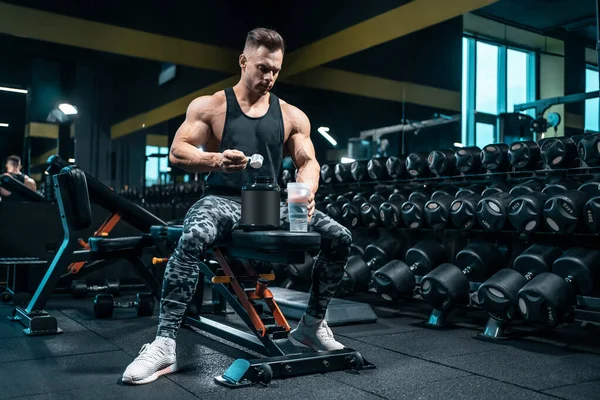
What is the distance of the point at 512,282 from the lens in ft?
8.84

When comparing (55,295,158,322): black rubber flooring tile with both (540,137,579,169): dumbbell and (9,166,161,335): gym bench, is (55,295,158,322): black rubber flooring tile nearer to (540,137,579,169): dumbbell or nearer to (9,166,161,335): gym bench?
(9,166,161,335): gym bench

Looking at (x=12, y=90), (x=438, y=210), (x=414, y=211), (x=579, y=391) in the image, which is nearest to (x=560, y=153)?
(x=438, y=210)

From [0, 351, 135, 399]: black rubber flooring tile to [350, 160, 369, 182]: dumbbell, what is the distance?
7.54 ft

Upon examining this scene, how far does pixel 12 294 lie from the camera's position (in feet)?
12.7

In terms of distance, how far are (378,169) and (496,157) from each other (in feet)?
3.03

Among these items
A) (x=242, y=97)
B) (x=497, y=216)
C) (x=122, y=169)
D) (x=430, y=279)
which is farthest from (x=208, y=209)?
(x=122, y=169)

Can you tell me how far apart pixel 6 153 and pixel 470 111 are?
5.44 m

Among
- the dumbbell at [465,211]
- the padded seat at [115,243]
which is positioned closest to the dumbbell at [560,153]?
the dumbbell at [465,211]

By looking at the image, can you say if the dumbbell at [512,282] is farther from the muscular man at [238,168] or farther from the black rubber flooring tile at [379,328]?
the muscular man at [238,168]

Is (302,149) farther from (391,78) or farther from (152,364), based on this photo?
(391,78)

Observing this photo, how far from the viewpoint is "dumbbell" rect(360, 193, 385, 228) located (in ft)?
12.5

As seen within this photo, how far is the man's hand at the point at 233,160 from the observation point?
1.86m

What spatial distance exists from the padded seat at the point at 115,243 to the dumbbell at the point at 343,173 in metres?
1.62

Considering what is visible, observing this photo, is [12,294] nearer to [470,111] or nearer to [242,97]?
[242,97]
